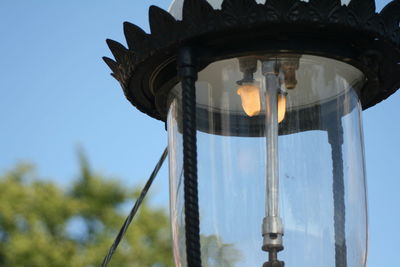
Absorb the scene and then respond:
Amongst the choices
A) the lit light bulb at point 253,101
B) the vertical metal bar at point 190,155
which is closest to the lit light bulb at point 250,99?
the lit light bulb at point 253,101

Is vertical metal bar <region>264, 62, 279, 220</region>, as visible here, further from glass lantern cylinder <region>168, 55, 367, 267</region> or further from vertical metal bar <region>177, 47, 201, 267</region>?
vertical metal bar <region>177, 47, 201, 267</region>

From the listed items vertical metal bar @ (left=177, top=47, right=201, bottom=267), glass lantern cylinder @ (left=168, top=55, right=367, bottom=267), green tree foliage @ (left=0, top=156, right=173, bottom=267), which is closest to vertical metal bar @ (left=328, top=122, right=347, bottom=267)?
glass lantern cylinder @ (left=168, top=55, right=367, bottom=267)

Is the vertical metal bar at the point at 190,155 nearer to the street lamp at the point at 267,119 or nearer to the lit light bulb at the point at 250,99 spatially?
the street lamp at the point at 267,119

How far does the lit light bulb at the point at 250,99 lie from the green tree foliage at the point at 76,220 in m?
12.1

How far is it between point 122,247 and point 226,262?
1283 centimetres

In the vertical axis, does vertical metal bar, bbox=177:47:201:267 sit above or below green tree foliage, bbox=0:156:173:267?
below

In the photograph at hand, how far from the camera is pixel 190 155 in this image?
208 cm

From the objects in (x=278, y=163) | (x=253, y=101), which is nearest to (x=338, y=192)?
(x=278, y=163)

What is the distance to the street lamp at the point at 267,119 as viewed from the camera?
2115mm

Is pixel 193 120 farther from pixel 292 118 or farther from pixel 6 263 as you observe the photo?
pixel 6 263

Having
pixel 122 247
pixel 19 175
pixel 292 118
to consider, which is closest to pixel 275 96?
pixel 292 118

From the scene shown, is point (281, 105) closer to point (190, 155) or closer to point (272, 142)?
point (272, 142)

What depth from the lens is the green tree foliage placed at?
46.9 ft

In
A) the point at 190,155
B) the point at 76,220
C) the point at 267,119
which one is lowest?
the point at 190,155
